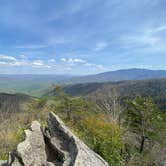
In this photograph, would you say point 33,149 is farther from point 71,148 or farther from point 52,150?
point 71,148

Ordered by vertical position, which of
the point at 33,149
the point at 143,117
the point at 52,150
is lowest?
the point at 143,117

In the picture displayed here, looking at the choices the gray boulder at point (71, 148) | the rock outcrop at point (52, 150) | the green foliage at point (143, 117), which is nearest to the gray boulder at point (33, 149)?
the rock outcrop at point (52, 150)

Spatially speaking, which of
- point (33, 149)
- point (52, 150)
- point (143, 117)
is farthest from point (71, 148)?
point (143, 117)

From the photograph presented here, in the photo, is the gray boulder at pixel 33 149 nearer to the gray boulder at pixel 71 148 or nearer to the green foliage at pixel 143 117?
the gray boulder at pixel 71 148

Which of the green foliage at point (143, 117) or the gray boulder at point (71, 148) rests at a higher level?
the gray boulder at point (71, 148)

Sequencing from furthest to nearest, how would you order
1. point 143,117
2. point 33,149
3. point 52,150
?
1. point 143,117
2. point 52,150
3. point 33,149

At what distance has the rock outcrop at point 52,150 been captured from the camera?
28.9ft

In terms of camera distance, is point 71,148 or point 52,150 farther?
point 52,150

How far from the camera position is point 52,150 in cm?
1029

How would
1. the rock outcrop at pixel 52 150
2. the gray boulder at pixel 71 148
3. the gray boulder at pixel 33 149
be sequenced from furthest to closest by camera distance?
the gray boulder at pixel 33 149
the rock outcrop at pixel 52 150
the gray boulder at pixel 71 148

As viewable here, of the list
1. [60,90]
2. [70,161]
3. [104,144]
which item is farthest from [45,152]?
[60,90]

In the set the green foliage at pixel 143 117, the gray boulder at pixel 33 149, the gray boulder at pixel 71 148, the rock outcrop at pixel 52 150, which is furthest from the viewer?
the green foliage at pixel 143 117

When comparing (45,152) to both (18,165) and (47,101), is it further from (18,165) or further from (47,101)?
(47,101)

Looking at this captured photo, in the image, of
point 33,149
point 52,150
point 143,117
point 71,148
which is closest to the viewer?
point 71,148
